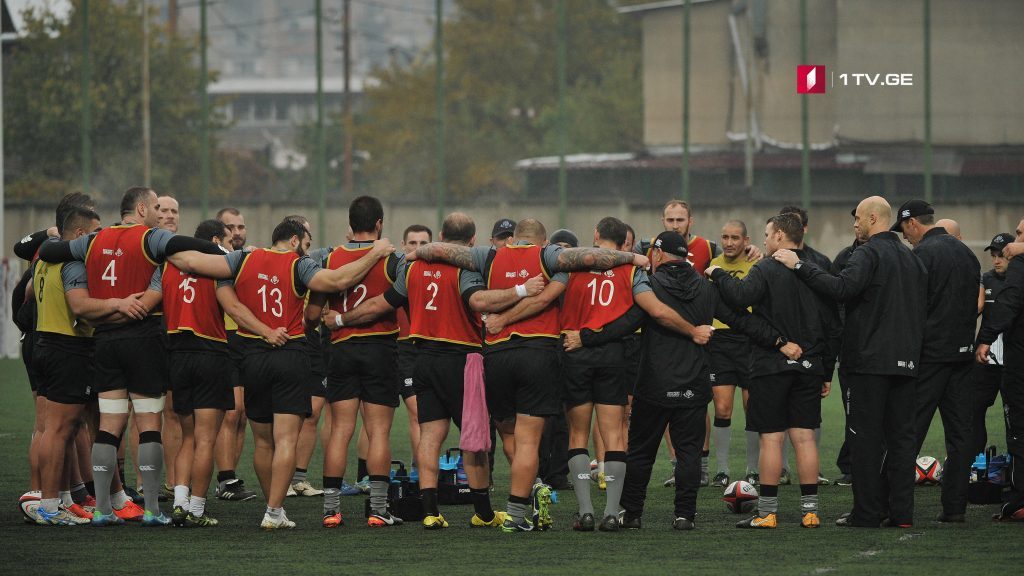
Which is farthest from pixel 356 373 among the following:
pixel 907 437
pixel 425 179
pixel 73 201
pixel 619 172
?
pixel 425 179

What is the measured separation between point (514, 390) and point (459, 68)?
143 ft

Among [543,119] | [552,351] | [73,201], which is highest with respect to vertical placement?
[543,119]

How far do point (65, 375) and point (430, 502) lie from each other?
289 cm

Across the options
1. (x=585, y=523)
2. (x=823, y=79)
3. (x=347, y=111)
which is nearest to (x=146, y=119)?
(x=347, y=111)

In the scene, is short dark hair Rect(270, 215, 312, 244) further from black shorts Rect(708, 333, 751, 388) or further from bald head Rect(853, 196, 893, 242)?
black shorts Rect(708, 333, 751, 388)

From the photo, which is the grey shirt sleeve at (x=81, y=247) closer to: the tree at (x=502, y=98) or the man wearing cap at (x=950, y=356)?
the man wearing cap at (x=950, y=356)

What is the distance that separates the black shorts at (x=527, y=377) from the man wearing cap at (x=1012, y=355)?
10.5 ft

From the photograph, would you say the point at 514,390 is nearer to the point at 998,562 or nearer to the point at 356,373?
the point at 356,373

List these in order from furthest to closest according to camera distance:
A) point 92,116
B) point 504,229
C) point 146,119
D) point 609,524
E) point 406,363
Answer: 1. point 92,116
2. point 146,119
3. point 406,363
4. point 504,229
5. point 609,524

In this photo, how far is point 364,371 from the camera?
10.3 m

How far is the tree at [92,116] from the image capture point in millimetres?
40312

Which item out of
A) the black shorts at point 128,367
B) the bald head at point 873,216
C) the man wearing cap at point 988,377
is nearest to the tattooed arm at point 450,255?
the black shorts at point 128,367

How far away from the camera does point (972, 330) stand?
1036cm

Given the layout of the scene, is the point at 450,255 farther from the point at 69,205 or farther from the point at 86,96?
the point at 86,96
